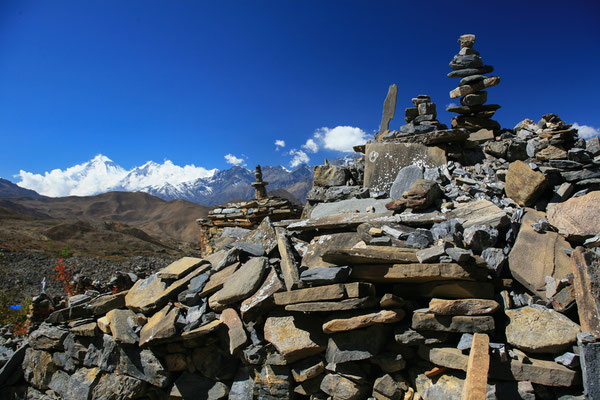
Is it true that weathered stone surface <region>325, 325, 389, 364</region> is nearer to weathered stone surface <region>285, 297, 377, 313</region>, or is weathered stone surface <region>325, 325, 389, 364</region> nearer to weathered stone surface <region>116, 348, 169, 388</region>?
weathered stone surface <region>285, 297, 377, 313</region>

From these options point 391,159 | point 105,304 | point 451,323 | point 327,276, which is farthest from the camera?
point 391,159

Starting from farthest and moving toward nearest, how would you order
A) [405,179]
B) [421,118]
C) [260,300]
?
1. [421,118]
2. [405,179]
3. [260,300]

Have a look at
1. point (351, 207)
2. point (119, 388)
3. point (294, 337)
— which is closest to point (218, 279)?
point (294, 337)

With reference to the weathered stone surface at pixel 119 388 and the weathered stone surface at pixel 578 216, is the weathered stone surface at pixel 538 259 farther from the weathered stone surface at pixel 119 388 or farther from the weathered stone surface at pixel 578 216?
the weathered stone surface at pixel 119 388

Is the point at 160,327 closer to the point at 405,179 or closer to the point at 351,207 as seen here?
the point at 351,207

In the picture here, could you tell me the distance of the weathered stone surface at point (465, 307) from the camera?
2600 millimetres

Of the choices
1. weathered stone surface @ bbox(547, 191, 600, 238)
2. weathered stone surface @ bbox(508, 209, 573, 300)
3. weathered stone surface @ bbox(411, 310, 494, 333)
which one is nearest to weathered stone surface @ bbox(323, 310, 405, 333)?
weathered stone surface @ bbox(411, 310, 494, 333)

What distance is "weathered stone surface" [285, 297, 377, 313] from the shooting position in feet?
8.94

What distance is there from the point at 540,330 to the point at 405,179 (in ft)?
9.40

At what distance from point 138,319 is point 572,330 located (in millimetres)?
4244

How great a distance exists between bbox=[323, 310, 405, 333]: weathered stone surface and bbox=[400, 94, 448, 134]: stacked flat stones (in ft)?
13.5

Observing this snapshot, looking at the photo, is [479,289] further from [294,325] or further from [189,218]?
[189,218]

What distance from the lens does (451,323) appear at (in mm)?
2615

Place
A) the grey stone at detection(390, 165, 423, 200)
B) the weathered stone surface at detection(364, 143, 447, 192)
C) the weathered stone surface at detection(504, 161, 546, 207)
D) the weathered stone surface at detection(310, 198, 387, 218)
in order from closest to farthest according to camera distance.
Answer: the weathered stone surface at detection(504, 161, 546, 207) < the weathered stone surface at detection(310, 198, 387, 218) < the grey stone at detection(390, 165, 423, 200) < the weathered stone surface at detection(364, 143, 447, 192)
